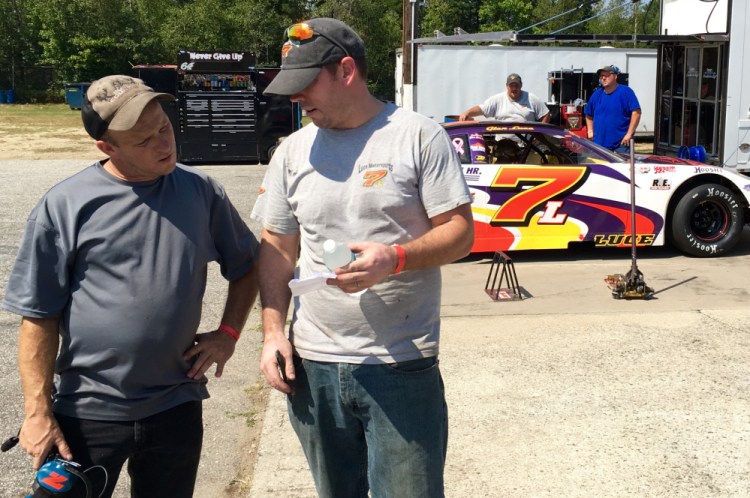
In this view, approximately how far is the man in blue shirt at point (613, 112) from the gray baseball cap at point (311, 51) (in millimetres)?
8729

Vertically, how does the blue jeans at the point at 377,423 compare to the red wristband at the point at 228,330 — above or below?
below

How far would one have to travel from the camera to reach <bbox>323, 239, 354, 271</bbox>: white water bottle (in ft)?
7.65

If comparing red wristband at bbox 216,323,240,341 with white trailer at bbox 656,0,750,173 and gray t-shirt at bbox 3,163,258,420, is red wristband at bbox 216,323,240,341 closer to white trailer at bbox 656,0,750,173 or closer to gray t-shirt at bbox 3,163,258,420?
gray t-shirt at bbox 3,163,258,420

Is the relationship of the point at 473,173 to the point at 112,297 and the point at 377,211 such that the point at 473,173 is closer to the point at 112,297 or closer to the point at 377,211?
the point at 377,211

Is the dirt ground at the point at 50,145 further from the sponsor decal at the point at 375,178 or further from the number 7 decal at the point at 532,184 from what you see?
the sponsor decal at the point at 375,178

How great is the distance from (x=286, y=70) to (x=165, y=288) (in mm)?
753

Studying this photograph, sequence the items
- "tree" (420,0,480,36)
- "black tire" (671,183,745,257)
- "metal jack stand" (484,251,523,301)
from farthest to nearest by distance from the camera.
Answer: "tree" (420,0,480,36) < "black tire" (671,183,745,257) < "metal jack stand" (484,251,523,301)

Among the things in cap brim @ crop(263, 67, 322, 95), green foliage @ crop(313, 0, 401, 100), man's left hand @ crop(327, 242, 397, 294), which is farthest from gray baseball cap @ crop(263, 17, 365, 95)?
green foliage @ crop(313, 0, 401, 100)

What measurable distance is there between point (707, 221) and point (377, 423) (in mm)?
7139

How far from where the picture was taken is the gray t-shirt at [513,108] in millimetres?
10953

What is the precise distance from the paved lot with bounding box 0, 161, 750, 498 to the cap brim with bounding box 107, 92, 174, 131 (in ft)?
6.85

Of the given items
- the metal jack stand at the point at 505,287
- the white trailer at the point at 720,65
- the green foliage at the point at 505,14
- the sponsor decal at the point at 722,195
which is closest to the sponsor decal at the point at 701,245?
the sponsor decal at the point at 722,195

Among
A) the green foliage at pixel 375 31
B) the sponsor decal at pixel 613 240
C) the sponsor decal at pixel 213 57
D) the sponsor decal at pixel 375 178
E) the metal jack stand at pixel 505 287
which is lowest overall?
the metal jack stand at pixel 505 287

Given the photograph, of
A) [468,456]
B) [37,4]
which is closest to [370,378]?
[468,456]
